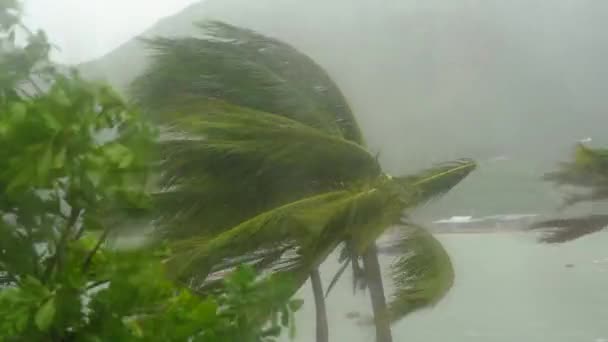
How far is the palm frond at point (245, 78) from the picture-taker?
233cm

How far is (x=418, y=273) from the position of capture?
93.8 inches

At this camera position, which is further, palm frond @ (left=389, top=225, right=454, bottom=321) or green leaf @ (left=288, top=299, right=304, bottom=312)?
palm frond @ (left=389, top=225, right=454, bottom=321)

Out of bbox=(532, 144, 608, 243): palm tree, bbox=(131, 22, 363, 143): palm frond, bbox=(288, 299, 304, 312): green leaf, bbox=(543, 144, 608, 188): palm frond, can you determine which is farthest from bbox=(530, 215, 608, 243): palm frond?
bbox=(288, 299, 304, 312): green leaf

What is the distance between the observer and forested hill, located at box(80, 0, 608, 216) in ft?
9.05

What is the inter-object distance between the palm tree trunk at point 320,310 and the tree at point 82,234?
49.3 inches

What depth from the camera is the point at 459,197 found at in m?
2.69

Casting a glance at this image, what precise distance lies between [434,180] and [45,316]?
175cm

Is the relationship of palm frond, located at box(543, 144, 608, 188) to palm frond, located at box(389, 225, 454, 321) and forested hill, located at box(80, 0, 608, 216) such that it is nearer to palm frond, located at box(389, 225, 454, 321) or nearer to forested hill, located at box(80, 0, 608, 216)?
forested hill, located at box(80, 0, 608, 216)

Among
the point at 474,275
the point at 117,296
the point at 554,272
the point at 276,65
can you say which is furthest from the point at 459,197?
the point at 117,296

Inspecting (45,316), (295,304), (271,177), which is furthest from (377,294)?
(45,316)

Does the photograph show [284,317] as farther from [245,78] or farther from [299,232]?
[245,78]

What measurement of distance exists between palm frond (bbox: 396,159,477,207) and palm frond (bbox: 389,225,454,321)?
14 cm

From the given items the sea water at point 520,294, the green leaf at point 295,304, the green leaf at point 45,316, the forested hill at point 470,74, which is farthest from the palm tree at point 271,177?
the green leaf at point 45,316

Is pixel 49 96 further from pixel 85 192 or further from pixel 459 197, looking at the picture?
pixel 459 197
